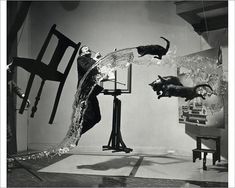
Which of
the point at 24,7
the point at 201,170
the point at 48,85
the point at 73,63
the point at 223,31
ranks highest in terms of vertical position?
the point at 24,7

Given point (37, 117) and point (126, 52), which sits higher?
point (126, 52)

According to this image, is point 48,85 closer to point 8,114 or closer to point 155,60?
point 8,114

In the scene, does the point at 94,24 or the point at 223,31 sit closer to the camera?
the point at 223,31

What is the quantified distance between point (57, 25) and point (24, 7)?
0.65 ft

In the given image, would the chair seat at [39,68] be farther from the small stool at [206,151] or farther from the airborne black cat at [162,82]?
the small stool at [206,151]

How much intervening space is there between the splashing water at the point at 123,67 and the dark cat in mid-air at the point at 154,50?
2 centimetres

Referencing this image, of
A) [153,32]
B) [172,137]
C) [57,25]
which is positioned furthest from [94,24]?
[172,137]

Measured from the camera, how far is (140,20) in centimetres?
150

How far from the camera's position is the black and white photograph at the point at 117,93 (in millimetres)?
1432

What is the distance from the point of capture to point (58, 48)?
1.56 m

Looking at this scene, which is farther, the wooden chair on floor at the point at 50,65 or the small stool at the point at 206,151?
the wooden chair on floor at the point at 50,65

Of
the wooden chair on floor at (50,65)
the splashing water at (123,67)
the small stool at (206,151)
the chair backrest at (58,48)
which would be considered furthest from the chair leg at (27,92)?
the small stool at (206,151)

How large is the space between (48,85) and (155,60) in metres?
0.54

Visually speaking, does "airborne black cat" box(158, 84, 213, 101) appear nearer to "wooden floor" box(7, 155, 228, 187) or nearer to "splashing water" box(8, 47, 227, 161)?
Answer: "splashing water" box(8, 47, 227, 161)
